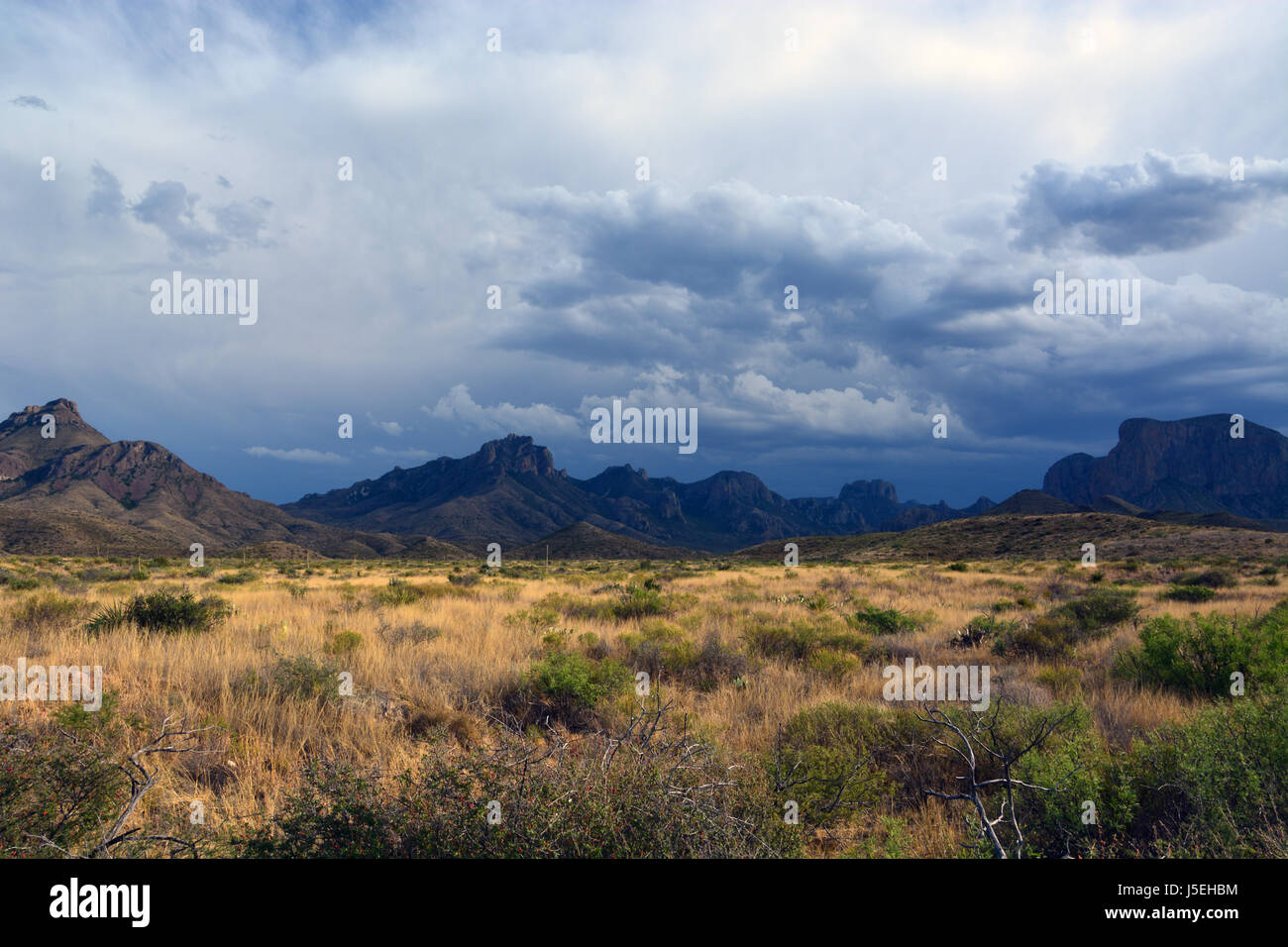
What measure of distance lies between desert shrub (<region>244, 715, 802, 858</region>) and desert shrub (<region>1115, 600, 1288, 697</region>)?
6.81 metres

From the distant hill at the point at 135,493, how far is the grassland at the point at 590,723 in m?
92.3

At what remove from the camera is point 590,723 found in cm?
643

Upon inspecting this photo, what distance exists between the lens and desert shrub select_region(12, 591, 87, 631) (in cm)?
1037

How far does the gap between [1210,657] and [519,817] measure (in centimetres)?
877

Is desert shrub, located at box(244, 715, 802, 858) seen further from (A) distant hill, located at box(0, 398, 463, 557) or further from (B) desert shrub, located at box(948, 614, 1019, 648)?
(A) distant hill, located at box(0, 398, 463, 557)

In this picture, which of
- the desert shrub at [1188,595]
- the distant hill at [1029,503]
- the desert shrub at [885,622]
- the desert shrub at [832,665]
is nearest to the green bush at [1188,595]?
the desert shrub at [1188,595]

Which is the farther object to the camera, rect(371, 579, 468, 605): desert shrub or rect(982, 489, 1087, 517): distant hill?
rect(982, 489, 1087, 517): distant hill

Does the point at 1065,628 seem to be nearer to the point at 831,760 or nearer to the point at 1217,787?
the point at 1217,787

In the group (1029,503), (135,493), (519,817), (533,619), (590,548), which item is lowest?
(590,548)

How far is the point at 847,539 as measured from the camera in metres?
88.9

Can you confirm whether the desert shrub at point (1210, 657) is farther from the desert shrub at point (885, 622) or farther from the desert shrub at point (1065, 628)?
the desert shrub at point (885, 622)

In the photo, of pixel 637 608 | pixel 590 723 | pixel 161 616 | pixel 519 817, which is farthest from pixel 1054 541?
pixel 519 817

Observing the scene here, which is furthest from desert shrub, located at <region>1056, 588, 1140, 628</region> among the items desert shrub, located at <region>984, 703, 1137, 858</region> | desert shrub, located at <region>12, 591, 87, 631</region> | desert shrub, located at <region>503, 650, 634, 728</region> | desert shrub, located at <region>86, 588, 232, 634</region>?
desert shrub, located at <region>12, 591, 87, 631</region>
